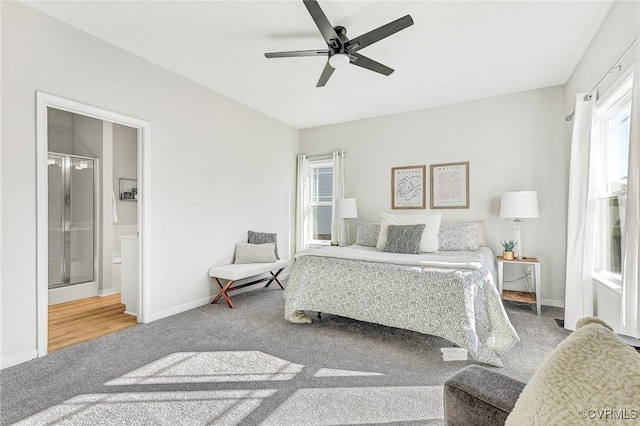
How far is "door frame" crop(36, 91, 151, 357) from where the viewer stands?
232cm

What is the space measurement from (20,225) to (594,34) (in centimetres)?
496

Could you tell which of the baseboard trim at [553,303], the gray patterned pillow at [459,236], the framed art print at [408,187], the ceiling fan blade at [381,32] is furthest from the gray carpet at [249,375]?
the ceiling fan blade at [381,32]

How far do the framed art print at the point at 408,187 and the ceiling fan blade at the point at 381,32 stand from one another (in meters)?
2.53

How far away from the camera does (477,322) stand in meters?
2.25

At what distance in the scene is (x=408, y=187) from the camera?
4512 millimetres

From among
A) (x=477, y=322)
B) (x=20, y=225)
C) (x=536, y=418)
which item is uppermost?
(x=20, y=225)

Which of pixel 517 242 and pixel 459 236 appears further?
pixel 459 236

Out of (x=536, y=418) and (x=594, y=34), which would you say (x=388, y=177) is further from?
(x=536, y=418)

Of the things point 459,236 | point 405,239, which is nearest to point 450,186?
point 459,236

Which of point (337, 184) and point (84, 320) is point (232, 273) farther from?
point (337, 184)

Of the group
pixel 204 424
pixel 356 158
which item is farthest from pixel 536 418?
pixel 356 158

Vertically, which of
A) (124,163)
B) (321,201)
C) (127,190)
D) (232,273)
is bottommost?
(232,273)

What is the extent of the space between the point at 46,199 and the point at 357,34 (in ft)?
9.63

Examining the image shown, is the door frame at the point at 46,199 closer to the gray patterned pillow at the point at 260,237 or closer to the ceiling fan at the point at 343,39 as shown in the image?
the gray patterned pillow at the point at 260,237
